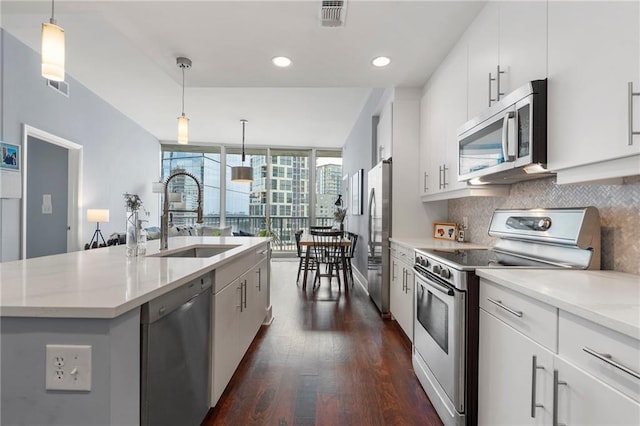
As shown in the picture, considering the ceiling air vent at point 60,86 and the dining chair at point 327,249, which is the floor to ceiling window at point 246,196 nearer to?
the dining chair at point 327,249

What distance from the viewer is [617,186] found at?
1421mm

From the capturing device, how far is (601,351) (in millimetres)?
847

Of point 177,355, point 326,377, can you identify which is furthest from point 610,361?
point 326,377

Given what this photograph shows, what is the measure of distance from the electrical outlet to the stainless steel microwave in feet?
6.30

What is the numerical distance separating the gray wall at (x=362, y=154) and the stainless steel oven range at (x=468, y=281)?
2385 mm

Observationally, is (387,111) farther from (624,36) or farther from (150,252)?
(150,252)

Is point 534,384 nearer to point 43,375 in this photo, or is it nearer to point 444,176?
point 43,375

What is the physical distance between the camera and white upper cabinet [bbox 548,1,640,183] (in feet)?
3.44

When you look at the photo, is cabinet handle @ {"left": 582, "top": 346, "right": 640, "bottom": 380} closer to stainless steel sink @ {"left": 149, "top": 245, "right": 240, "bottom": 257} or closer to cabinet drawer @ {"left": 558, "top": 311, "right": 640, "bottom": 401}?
cabinet drawer @ {"left": 558, "top": 311, "right": 640, "bottom": 401}

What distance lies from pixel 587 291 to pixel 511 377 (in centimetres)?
45

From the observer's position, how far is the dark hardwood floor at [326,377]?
174 cm

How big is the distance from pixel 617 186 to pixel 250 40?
8.50 feet

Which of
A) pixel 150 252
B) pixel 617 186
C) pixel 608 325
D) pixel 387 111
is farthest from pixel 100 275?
pixel 387 111

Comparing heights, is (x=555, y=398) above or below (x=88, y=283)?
below
